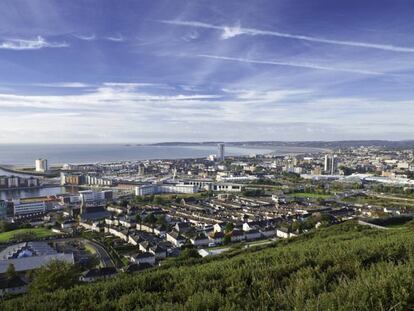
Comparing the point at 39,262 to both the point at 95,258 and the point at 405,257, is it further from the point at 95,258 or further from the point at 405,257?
the point at 405,257

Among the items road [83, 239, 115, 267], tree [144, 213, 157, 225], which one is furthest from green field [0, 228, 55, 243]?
tree [144, 213, 157, 225]

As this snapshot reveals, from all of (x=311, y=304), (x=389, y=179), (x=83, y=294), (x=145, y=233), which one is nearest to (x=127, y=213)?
(x=145, y=233)

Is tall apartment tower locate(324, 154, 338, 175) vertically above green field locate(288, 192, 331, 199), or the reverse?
tall apartment tower locate(324, 154, 338, 175)

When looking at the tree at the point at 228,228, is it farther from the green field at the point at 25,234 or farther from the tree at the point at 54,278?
the tree at the point at 54,278

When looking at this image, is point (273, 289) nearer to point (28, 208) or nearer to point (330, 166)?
point (28, 208)

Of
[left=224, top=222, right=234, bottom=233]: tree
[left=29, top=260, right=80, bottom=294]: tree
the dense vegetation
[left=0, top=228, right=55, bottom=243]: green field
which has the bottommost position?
[left=0, top=228, right=55, bottom=243]: green field

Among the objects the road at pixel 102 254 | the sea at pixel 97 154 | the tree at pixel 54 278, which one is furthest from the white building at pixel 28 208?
the sea at pixel 97 154

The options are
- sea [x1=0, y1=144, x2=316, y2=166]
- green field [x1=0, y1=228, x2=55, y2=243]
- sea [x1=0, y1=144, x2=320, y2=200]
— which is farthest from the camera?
sea [x1=0, y1=144, x2=316, y2=166]

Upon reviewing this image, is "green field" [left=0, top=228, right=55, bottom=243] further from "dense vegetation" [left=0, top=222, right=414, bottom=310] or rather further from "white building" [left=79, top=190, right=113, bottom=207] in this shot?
"dense vegetation" [left=0, top=222, right=414, bottom=310]

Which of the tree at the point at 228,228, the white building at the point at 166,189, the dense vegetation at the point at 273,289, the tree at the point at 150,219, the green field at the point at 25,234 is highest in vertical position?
the dense vegetation at the point at 273,289
